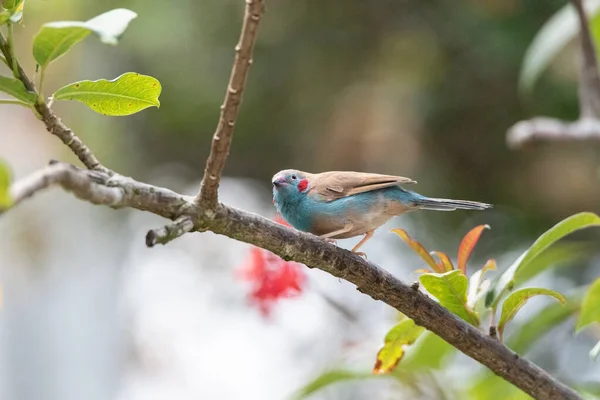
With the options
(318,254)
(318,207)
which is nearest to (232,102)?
(318,254)

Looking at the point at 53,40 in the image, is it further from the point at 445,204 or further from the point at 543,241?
the point at 445,204

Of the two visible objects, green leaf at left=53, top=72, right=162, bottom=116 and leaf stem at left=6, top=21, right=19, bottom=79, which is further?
green leaf at left=53, top=72, right=162, bottom=116

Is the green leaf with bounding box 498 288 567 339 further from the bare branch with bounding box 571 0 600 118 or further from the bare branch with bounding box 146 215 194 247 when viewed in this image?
the bare branch with bounding box 571 0 600 118

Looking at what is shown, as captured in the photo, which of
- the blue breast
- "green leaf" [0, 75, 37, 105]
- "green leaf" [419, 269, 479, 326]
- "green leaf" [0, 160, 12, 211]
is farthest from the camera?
the blue breast

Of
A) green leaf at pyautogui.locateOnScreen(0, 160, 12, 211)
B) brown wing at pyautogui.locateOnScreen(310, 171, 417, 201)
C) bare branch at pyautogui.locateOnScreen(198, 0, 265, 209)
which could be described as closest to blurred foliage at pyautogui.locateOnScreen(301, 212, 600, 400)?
brown wing at pyautogui.locateOnScreen(310, 171, 417, 201)

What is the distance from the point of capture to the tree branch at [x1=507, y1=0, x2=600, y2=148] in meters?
2.50

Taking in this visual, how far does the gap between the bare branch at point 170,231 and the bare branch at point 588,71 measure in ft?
5.47

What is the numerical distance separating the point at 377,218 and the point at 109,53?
3445 mm

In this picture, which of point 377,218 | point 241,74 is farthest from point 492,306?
point 241,74

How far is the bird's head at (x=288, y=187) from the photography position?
85.7 inches

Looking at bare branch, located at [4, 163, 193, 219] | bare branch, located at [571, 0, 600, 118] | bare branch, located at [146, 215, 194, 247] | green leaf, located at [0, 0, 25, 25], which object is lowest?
bare branch, located at [146, 215, 194, 247]

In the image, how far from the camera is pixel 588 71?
8.35 ft

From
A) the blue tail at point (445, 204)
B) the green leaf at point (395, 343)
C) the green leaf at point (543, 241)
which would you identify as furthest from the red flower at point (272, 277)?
the green leaf at point (543, 241)

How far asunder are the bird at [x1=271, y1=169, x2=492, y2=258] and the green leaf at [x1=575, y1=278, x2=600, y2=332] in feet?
1.10
